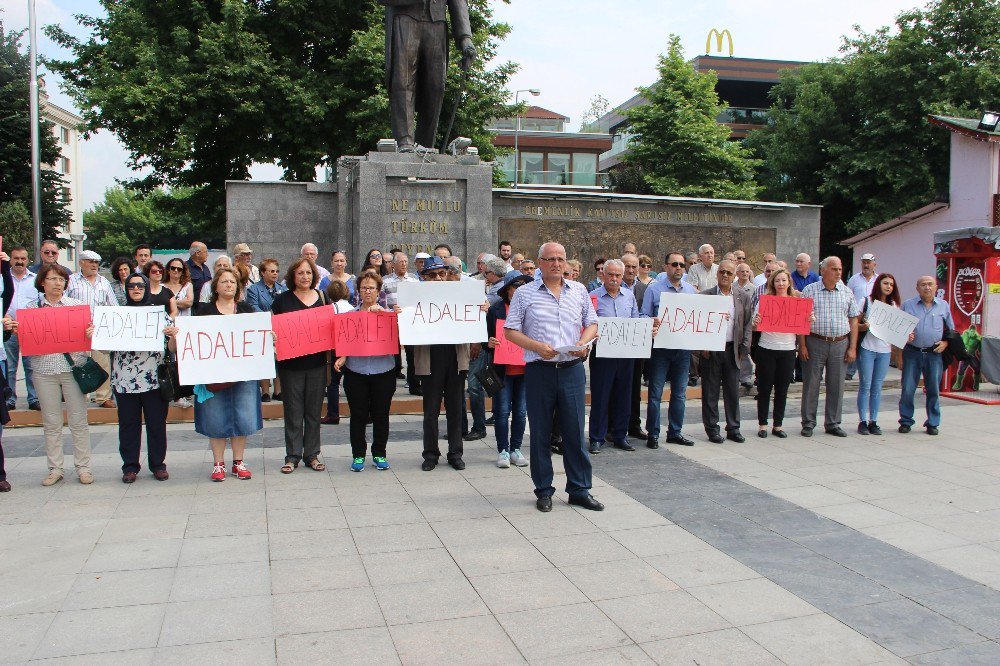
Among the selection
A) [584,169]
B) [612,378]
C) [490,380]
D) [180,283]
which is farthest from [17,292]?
[584,169]

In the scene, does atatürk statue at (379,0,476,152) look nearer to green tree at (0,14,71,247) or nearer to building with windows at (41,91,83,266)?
green tree at (0,14,71,247)

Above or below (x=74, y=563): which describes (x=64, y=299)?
above

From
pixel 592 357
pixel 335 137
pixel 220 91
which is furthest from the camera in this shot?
pixel 335 137

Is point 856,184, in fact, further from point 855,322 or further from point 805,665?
point 805,665

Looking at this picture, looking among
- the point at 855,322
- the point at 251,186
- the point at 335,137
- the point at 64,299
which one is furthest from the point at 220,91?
the point at 855,322

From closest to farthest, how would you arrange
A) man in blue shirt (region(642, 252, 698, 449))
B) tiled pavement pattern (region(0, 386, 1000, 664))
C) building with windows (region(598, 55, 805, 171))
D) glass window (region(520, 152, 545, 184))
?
tiled pavement pattern (region(0, 386, 1000, 664)) → man in blue shirt (region(642, 252, 698, 449)) → glass window (region(520, 152, 545, 184)) → building with windows (region(598, 55, 805, 171))

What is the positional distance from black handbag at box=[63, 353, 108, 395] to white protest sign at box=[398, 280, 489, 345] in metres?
2.56

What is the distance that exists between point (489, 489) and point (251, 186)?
1039 cm

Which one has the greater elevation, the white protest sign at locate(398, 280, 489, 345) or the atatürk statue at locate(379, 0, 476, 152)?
the atatürk statue at locate(379, 0, 476, 152)

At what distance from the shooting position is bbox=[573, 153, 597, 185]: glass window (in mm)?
56450

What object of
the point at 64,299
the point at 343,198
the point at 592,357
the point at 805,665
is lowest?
the point at 805,665

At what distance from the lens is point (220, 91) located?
855 inches

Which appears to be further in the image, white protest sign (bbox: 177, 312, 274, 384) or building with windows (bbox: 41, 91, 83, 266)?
building with windows (bbox: 41, 91, 83, 266)

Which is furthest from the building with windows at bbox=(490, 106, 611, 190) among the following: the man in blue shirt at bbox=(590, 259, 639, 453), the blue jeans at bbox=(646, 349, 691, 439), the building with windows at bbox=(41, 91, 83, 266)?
the man in blue shirt at bbox=(590, 259, 639, 453)
